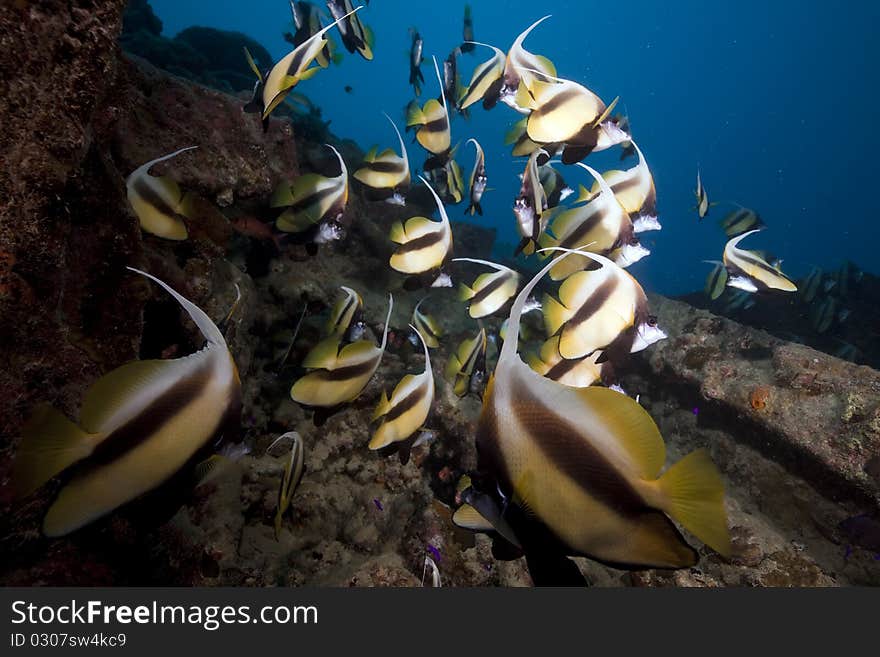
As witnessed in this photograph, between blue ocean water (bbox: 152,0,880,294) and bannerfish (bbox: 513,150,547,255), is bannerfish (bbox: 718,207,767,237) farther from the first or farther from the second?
blue ocean water (bbox: 152,0,880,294)

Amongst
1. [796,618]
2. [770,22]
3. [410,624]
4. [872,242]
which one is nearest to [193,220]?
[410,624]

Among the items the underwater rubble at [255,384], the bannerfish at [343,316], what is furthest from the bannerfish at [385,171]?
the bannerfish at [343,316]

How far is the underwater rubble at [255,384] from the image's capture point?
1732mm

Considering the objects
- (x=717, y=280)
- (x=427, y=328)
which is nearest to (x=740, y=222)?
(x=717, y=280)

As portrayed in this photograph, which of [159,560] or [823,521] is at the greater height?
[159,560]

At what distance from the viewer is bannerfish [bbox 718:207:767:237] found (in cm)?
544

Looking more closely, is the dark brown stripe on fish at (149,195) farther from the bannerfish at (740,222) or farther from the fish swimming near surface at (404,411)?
the bannerfish at (740,222)

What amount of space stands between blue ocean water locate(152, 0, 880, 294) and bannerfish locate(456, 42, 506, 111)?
5907 cm

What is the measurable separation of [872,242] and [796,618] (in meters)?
107

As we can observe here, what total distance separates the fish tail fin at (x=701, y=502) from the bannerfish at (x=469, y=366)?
91.6 inches

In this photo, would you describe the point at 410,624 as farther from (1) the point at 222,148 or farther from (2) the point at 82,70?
(1) the point at 222,148

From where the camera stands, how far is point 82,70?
179 centimetres

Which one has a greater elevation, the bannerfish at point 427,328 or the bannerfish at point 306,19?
the bannerfish at point 306,19

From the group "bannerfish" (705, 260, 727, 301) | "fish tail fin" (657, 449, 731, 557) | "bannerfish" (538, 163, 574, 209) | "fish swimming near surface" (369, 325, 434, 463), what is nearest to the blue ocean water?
"bannerfish" (705, 260, 727, 301)
